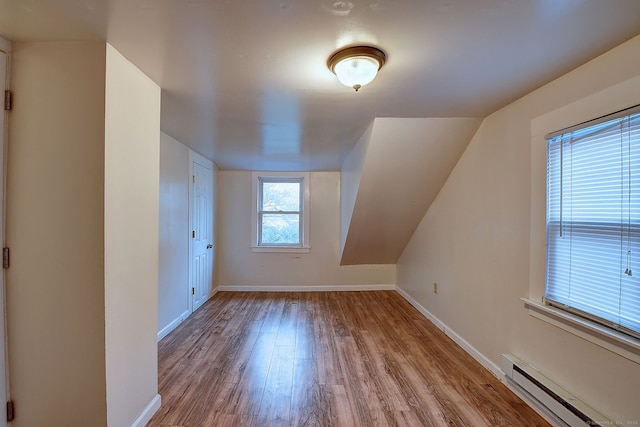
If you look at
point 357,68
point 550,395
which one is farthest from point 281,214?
point 550,395

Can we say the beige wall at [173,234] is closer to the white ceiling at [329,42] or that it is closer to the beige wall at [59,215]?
the white ceiling at [329,42]

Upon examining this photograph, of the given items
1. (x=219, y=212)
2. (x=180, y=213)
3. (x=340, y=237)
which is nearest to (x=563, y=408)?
(x=340, y=237)

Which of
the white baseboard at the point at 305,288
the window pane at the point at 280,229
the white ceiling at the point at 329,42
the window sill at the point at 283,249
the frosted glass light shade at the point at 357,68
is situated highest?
the white ceiling at the point at 329,42

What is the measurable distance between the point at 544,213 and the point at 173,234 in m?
3.30

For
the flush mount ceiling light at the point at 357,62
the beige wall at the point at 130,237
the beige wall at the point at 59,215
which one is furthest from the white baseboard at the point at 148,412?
the flush mount ceiling light at the point at 357,62

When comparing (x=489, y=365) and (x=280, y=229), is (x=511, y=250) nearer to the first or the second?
(x=489, y=365)

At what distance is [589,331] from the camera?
1447 mm

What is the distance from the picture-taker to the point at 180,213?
10.3 ft

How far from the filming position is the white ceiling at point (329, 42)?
3.53 feet

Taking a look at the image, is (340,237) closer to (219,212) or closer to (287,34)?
(219,212)

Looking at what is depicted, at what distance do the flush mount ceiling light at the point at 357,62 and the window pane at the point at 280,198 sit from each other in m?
3.35

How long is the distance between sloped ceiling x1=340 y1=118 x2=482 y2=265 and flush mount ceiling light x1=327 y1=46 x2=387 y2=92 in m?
0.97

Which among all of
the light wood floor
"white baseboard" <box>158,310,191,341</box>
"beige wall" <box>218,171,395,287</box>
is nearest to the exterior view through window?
"beige wall" <box>218,171,395,287</box>

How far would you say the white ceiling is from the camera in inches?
42.3
